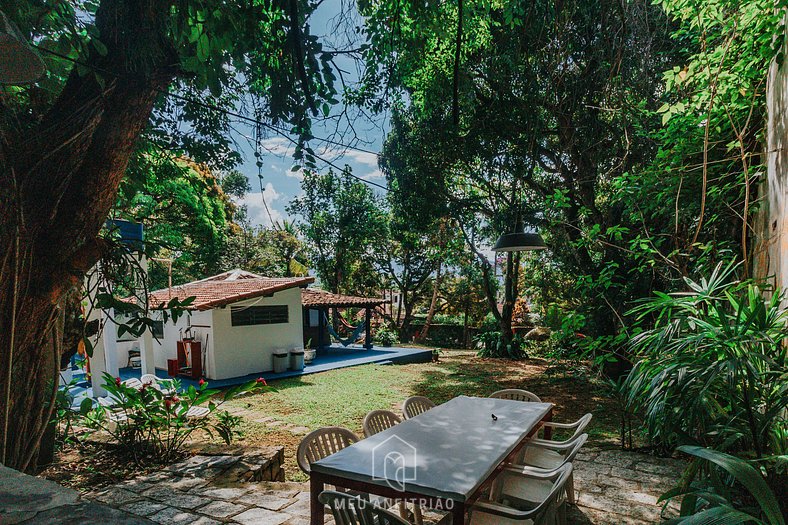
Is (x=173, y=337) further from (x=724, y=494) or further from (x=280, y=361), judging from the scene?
(x=724, y=494)

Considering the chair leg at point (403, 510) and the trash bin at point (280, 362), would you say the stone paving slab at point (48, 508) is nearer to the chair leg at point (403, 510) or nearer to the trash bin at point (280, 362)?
the chair leg at point (403, 510)

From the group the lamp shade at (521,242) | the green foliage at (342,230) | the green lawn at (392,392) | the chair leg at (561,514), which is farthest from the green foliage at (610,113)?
the green foliage at (342,230)

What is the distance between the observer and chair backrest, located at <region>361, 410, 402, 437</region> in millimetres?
3199

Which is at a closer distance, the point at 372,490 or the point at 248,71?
the point at 372,490

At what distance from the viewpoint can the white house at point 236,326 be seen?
9844 mm

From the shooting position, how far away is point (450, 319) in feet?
64.1

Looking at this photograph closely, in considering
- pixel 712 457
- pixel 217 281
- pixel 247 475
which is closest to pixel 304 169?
pixel 247 475

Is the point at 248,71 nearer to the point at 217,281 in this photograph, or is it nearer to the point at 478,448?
the point at 478,448

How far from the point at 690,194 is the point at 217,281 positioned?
11.4 meters

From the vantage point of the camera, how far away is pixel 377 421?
339 cm

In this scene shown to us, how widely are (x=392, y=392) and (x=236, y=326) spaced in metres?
4.39

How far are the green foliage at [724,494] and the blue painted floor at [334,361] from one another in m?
8.71

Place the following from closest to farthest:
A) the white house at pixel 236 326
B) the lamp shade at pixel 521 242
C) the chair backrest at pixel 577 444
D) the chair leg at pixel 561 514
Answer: the chair leg at pixel 561 514 < the chair backrest at pixel 577 444 < the lamp shade at pixel 521 242 < the white house at pixel 236 326

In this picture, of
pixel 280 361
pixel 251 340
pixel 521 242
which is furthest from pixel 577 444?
pixel 251 340
